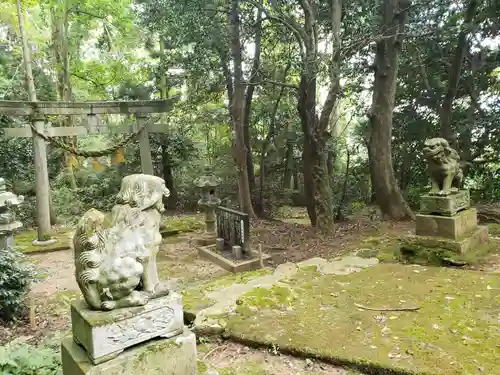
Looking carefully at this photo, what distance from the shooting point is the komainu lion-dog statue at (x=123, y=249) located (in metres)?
2.29

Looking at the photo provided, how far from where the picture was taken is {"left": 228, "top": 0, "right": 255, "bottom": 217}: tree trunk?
26.4 ft

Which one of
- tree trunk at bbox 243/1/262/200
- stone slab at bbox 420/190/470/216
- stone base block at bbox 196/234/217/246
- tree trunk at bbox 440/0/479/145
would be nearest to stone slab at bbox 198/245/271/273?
stone base block at bbox 196/234/217/246

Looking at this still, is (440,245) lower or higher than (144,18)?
lower

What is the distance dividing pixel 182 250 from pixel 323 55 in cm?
506

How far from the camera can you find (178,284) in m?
5.98

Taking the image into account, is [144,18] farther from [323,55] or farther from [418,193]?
[418,193]

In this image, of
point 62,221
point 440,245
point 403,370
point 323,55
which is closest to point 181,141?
point 62,221

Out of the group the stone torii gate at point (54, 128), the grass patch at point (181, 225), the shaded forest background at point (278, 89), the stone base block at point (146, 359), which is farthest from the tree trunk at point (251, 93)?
the stone base block at point (146, 359)

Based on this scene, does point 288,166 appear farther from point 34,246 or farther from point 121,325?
point 121,325

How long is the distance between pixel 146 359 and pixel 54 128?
304 inches

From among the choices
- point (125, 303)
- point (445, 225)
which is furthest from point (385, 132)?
point (125, 303)

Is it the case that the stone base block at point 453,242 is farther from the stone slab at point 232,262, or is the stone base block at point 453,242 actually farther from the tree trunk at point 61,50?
the tree trunk at point 61,50

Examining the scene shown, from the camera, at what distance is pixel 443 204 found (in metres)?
5.01

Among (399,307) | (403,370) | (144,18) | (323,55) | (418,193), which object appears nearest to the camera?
(403,370)
